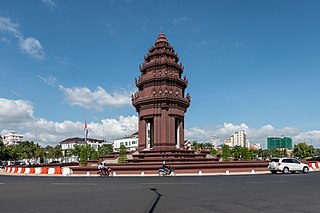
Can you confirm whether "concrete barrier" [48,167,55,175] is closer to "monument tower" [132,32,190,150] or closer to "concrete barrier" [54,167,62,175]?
"concrete barrier" [54,167,62,175]

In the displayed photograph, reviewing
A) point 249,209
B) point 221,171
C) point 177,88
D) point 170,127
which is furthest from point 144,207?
point 177,88

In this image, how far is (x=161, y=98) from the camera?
1876 inches

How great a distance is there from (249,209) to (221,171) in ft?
84.5

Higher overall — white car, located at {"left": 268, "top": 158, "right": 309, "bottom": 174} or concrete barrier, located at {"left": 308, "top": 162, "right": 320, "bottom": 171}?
white car, located at {"left": 268, "top": 158, "right": 309, "bottom": 174}

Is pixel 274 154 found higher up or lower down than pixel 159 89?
lower down

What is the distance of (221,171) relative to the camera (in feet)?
119

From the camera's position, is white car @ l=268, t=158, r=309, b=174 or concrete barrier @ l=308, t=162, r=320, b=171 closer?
white car @ l=268, t=158, r=309, b=174

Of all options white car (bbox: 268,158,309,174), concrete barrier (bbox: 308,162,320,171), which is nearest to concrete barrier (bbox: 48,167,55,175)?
white car (bbox: 268,158,309,174)

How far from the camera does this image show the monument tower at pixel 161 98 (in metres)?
47.7

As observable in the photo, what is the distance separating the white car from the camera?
3456 centimetres

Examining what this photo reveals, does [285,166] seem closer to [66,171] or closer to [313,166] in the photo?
[313,166]

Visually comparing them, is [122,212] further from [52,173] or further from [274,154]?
[274,154]

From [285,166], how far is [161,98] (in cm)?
2047

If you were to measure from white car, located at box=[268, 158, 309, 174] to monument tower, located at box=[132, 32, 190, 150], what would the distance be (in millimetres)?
16154
